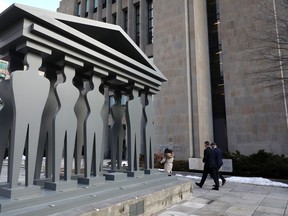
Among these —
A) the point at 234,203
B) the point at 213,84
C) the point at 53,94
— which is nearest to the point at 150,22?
the point at 213,84

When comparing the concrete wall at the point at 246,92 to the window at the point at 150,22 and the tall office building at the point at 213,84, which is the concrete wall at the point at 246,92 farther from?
the window at the point at 150,22

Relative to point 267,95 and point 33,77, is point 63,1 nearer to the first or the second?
point 267,95

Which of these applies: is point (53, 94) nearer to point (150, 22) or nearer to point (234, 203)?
point (234, 203)

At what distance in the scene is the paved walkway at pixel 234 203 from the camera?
6.64 metres

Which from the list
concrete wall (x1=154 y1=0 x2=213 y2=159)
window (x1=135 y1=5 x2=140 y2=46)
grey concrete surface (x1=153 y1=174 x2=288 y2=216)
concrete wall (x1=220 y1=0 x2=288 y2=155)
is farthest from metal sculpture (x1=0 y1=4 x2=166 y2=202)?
window (x1=135 y1=5 x2=140 y2=46)

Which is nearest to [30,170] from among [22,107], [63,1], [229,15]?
[22,107]

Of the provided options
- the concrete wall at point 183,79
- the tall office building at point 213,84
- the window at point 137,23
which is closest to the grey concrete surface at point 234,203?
the tall office building at point 213,84

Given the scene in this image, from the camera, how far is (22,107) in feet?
14.6

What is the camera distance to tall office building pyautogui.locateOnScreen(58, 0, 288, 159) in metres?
18.3

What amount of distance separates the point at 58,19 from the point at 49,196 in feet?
11.8

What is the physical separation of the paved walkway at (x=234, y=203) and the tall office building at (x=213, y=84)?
27.5ft

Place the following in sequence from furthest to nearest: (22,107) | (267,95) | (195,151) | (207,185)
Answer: (195,151) → (267,95) → (207,185) → (22,107)

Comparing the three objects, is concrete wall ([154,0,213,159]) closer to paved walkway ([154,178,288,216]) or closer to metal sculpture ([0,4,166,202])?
paved walkway ([154,178,288,216])

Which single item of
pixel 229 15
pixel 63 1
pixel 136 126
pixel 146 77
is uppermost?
pixel 63 1
